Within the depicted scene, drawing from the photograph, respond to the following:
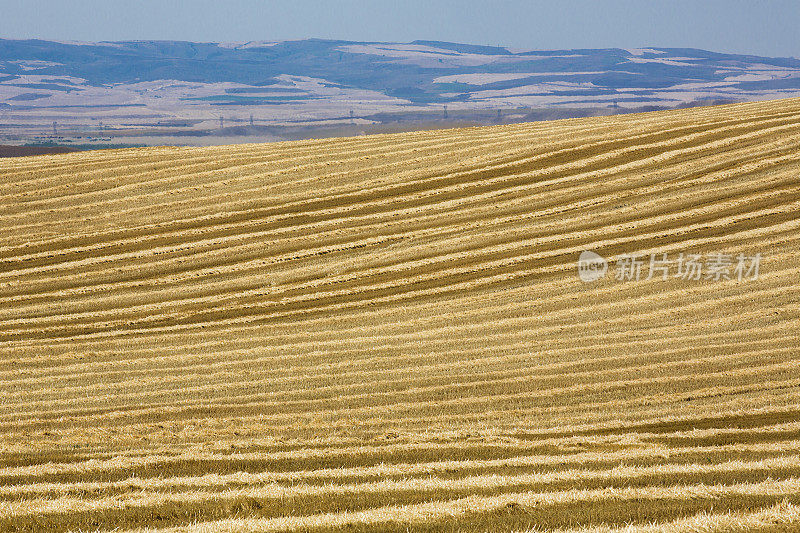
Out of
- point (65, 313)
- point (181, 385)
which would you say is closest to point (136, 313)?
point (65, 313)

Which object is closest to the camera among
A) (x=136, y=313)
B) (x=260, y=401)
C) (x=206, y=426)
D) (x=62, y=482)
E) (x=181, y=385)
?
(x=62, y=482)

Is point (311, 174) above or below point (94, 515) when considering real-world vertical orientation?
above

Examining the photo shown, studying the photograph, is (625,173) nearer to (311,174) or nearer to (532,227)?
(532,227)

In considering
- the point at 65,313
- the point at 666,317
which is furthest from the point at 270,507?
the point at 65,313

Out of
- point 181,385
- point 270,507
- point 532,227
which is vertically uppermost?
point 532,227

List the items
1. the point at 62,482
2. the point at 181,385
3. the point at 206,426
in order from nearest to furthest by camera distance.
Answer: the point at 62,482 → the point at 206,426 → the point at 181,385

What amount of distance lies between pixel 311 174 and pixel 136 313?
16.9 m

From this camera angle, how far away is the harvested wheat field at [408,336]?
12.1 metres

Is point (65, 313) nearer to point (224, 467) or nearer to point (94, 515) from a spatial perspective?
point (224, 467)

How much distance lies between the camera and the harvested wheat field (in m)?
12.1

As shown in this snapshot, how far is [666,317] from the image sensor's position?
2569 centimetres

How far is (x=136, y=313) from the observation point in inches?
1158

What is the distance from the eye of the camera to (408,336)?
2553 centimetres

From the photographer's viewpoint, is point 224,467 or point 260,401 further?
point 260,401
